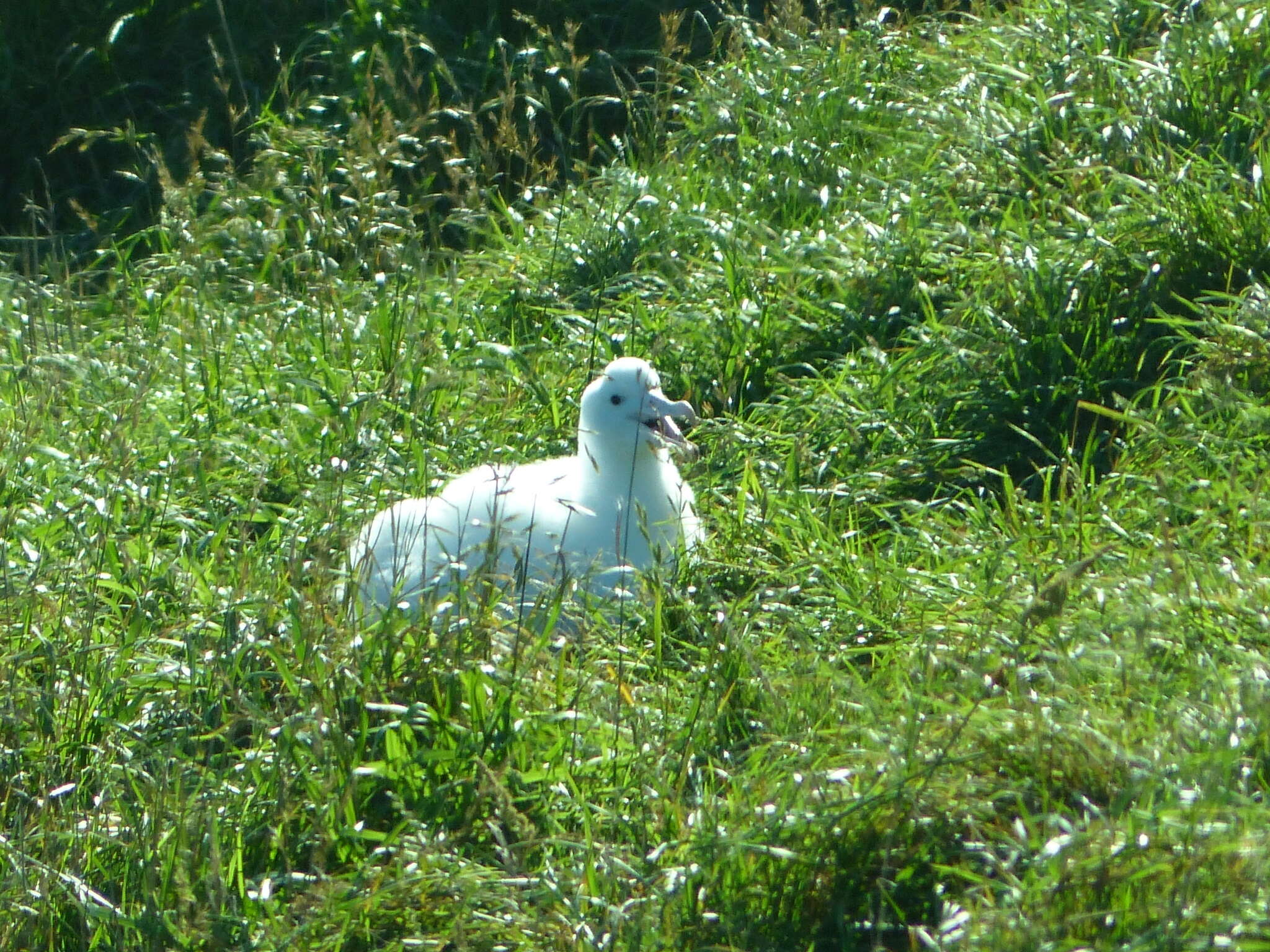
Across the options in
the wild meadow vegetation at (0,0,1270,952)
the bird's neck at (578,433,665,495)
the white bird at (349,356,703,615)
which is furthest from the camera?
the bird's neck at (578,433,665,495)

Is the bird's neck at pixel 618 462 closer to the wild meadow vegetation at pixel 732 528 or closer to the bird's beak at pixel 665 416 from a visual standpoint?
the bird's beak at pixel 665 416

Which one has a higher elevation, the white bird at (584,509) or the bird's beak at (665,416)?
the bird's beak at (665,416)

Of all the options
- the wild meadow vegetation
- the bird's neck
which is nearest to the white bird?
the bird's neck

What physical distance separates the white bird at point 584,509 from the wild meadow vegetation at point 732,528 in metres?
0.12

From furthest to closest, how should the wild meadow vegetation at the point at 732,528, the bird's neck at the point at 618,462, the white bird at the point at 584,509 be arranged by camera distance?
1. the bird's neck at the point at 618,462
2. the white bird at the point at 584,509
3. the wild meadow vegetation at the point at 732,528

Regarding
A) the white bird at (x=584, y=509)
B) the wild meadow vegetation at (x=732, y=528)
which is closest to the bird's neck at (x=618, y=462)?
the white bird at (x=584, y=509)

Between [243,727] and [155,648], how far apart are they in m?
0.37

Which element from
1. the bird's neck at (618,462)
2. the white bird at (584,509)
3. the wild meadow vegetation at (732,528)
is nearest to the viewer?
the wild meadow vegetation at (732,528)

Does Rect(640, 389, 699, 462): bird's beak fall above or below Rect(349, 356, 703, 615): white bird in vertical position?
above

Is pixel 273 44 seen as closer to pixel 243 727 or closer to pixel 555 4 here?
pixel 555 4

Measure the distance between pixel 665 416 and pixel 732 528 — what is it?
13.4 inches

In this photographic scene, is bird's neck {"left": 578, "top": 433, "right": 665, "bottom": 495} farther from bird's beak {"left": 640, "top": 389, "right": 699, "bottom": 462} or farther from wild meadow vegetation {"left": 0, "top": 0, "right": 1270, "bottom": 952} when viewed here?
wild meadow vegetation {"left": 0, "top": 0, "right": 1270, "bottom": 952}

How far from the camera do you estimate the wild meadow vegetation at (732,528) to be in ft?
7.52

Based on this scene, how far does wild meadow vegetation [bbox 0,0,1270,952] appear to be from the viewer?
7.52 feet
